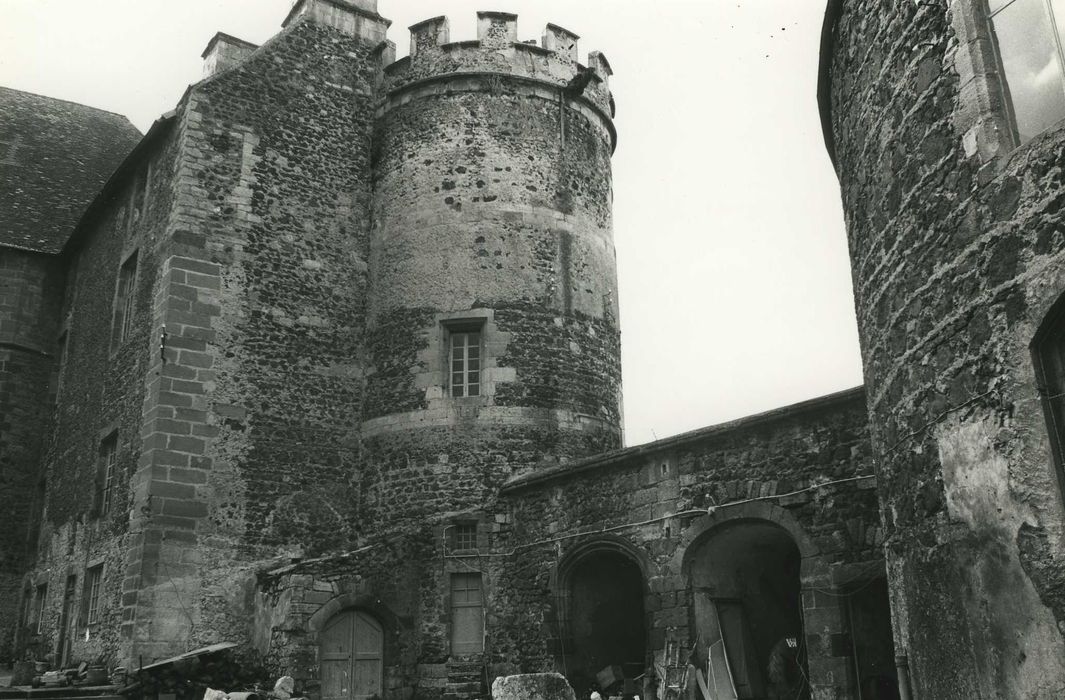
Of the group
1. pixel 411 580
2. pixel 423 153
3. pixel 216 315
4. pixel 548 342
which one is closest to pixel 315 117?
pixel 423 153

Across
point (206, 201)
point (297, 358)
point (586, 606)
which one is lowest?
point (586, 606)

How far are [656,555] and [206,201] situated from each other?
8.61 meters

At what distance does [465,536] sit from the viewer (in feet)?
47.6

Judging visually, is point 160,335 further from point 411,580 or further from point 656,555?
point 656,555

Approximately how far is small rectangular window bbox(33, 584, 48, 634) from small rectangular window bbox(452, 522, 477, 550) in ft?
25.8

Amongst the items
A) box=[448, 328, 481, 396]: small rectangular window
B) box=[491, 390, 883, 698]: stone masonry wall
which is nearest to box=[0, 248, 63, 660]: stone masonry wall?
box=[448, 328, 481, 396]: small rectangular window

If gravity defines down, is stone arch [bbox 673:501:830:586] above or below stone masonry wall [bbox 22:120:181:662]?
below

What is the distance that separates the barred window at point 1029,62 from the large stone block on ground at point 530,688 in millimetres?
6593

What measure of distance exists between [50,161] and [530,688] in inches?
713

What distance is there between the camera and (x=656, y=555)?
12023 mm

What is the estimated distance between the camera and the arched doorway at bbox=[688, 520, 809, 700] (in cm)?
1138

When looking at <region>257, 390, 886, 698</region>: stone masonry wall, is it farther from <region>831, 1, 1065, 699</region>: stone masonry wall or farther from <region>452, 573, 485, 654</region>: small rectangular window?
<region>831, 1, 1065, 699</region>: stone masonry wall

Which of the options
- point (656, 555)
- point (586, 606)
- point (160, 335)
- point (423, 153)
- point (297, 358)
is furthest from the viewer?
point (423, 153)

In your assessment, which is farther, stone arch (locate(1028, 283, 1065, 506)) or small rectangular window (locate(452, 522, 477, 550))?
small rectangular window (locate(452, 522, 477, 550))
